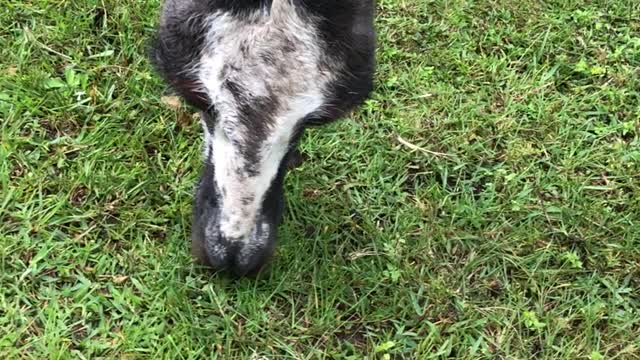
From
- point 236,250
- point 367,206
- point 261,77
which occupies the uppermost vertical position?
point 261,77

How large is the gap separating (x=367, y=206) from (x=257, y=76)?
1380mm

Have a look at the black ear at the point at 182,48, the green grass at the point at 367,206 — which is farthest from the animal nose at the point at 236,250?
the black ear at the point at 182,48

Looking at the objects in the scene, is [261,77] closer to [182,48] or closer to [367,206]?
[182,48]

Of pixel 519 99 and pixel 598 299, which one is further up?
pixel 519 99

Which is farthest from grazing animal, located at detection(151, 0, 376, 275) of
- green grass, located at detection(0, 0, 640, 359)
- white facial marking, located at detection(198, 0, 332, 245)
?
green grass, located at detection(0, 0, 640, 359)

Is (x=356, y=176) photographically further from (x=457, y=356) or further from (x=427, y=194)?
(x=457, y=356)

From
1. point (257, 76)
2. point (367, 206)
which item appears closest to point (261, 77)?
point (257, 76)

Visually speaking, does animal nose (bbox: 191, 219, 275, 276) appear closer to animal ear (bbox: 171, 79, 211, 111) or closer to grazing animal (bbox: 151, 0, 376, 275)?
grazing animal (bbox: 151, 0, 376, 275)

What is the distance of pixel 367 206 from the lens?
3562 millimetres

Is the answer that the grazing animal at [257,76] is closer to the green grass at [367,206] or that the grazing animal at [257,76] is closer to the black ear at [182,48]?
the black ear at [182,48]

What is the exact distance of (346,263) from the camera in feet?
11.0

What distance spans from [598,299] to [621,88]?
1336mm

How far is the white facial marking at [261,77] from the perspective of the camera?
230 cm

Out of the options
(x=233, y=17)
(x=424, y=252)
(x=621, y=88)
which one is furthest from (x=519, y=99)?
(x=233, y=17)
